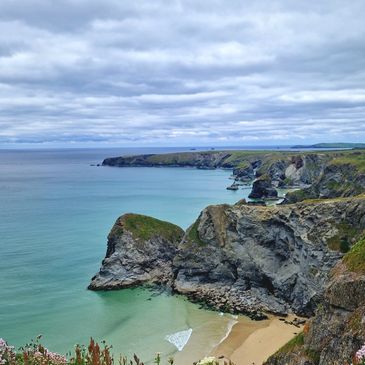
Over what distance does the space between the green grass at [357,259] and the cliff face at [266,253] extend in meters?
27.6

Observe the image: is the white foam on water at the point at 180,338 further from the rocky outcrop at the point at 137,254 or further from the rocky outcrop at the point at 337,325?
the rocky outcrop at the point at 337,325

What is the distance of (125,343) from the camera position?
41.3 metres

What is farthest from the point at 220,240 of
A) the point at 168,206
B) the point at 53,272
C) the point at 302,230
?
the point at 168,206

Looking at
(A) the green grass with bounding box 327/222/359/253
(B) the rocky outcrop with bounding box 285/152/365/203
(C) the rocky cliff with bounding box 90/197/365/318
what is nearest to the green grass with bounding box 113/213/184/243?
(C) the rocky cliff with bounding box 90/197/365/318

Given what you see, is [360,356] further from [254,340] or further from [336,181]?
[336,181]

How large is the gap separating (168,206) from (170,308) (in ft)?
258

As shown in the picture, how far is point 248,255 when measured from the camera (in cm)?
5544

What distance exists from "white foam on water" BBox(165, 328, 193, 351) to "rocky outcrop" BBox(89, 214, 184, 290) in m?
14.7

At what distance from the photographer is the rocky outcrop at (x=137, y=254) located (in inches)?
2292

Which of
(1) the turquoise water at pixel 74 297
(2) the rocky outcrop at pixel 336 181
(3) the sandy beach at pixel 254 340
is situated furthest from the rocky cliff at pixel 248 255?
(2) the rocky outcrop at pixel 336 181

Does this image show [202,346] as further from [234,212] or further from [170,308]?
[234,212]

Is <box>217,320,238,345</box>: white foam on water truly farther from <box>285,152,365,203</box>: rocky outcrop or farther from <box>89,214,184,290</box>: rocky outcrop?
<box>285,152,365,203</box>: rocky outcrop

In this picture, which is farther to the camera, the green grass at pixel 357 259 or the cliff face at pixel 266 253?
the cliff face at pixel 266 253

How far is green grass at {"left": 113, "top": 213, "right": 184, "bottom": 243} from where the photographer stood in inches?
2516
